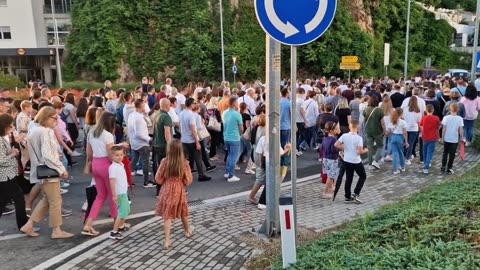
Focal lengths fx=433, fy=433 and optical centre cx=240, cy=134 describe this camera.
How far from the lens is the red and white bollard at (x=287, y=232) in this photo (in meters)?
4.25

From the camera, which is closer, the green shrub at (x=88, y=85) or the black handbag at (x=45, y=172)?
the black handbag at (x=45, y=172)

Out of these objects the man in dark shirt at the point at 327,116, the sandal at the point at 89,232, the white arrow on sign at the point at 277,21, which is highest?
the white arrow on sign at the point at 277,21

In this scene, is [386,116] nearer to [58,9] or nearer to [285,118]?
[285,118]

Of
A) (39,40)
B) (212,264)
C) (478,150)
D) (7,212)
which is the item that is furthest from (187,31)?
(212,264)

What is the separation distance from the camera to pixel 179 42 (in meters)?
34.3

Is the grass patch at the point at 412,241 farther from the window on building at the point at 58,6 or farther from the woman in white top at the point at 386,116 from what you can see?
the window on building at the point at 58,6

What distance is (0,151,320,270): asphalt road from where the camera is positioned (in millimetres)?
5879

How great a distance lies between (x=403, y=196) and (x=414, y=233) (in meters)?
4.52

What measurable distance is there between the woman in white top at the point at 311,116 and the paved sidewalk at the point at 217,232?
128 inches

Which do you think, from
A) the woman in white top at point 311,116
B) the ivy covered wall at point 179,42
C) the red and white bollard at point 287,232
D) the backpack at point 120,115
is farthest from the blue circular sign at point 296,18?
the ivy covered wall at point 179,42

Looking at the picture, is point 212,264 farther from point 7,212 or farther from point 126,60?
point 126,60

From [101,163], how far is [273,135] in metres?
2.76

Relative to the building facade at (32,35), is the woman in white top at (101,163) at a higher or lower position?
lower

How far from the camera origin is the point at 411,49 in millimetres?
40250
